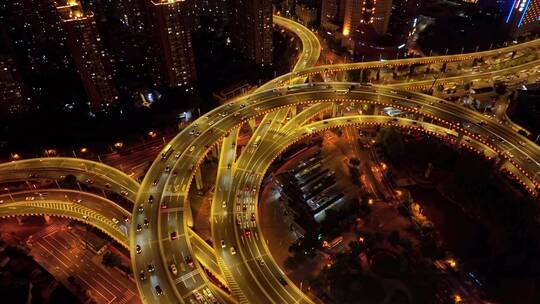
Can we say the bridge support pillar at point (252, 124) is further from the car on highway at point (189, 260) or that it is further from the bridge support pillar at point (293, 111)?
the car on highway at point (189, 260)

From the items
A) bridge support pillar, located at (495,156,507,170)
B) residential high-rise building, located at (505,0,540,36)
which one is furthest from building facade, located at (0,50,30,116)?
residential high-rise building, located at (505,0,540,36)

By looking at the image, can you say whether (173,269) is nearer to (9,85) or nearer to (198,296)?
(198,296)

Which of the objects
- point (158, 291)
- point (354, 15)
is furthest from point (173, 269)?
point (354, 15)

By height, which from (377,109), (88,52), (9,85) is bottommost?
(377,109)

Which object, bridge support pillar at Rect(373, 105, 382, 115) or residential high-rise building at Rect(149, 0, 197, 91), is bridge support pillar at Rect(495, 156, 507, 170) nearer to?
bridge support pillar at Rect(373, 105, 382, 115)

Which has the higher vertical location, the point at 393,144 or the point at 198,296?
the point at 198,296

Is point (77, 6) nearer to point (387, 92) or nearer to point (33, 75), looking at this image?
point (33, 75)
